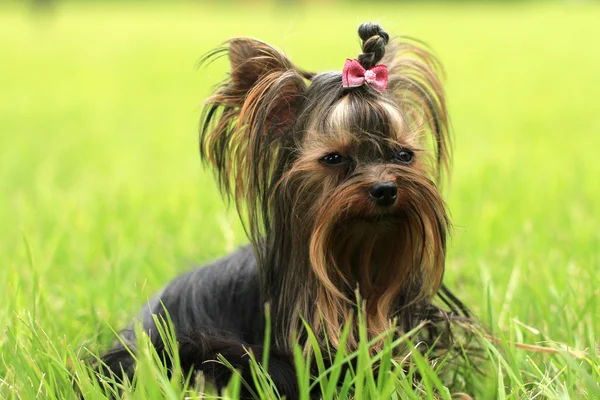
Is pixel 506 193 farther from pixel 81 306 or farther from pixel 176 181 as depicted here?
pixel 81 306

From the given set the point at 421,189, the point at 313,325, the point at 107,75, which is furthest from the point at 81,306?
the point at 107,75

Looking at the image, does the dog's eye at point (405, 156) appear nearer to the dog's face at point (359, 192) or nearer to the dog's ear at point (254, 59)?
the dog's face at point (359, 192)

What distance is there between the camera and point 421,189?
2277 mm

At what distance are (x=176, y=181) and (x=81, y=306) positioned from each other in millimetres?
2971

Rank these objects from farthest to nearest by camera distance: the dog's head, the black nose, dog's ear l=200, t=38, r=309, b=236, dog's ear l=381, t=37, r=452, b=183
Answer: dog's ear l=381, t=37, r=452, b=183
dog's ear l=200, t=38, r=309, b=236
the dog's head
the black nose

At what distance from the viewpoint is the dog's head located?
7.53ft

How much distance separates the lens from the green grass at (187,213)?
248 cm

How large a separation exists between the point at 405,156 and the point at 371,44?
40cm

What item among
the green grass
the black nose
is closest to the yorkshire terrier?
the black nose

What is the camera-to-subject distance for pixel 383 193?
218cm

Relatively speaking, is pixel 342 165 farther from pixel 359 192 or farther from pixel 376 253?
pixel 376 253

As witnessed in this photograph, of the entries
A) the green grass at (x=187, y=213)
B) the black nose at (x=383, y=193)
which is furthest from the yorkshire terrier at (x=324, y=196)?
the green grass at (x=187, y=213)

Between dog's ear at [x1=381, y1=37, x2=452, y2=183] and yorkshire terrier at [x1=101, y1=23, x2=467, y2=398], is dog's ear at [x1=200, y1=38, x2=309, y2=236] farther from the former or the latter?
dog's ear at [x1=381, y1=37, x2=452, y2=183]

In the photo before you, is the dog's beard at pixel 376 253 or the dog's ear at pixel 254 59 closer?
the dog's beard at pixel 376 253
